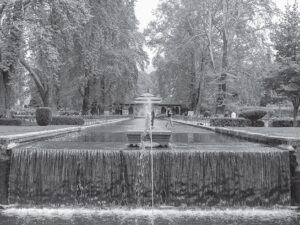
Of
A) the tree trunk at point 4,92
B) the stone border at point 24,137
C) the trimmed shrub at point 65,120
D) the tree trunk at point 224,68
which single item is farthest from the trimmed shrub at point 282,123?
the tree trunk at point 4,92

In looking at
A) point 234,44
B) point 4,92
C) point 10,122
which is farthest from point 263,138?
point 234,44

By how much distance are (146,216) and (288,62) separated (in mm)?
22317

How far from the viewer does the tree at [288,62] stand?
2977cm

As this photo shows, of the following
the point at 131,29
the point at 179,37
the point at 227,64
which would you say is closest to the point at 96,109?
the point at 131,29

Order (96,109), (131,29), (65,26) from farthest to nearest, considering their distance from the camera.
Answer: (96,109) < (131,29) < (65,26)

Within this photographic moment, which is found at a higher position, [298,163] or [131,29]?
[131,29]

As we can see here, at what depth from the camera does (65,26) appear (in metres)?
31.2

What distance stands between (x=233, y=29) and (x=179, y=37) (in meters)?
12.9

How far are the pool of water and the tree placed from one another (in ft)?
62.0

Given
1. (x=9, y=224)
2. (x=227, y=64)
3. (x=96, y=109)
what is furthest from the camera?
(x=96, y=109)

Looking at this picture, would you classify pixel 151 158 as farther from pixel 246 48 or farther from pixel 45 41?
pixel 246 48

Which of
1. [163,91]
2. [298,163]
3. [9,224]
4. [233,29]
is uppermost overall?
[233,29]

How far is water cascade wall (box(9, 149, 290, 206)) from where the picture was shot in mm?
12930

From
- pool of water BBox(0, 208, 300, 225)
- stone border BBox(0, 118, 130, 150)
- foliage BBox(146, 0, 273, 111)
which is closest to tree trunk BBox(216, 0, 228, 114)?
foliage BBox(146, 0, 273, 111)
